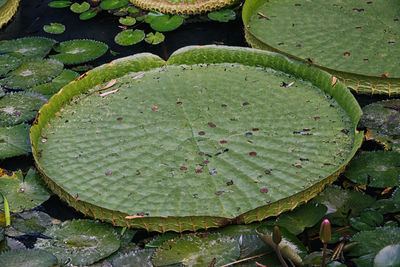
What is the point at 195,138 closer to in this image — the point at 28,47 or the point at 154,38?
the point at 154,38

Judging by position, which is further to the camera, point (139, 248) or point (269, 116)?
point (269, 116)

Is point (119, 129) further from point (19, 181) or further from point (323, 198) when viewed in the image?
point (323, 198)

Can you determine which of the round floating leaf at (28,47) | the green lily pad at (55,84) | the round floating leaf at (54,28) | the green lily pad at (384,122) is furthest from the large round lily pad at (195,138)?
the round floating leaf at (54,28)

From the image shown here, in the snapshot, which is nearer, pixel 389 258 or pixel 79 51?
pixel 389 258

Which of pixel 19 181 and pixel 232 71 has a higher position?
pixel 232 71

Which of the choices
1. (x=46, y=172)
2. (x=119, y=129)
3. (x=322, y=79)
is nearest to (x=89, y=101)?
(x=119, y=129)

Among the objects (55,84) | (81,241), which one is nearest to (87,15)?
(55,84)
